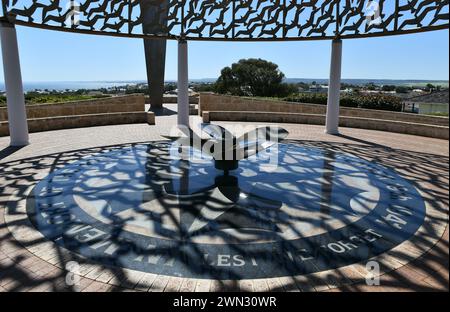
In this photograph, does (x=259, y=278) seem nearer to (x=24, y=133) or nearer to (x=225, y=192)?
(x=225, y=192)

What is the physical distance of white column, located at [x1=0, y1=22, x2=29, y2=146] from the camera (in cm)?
1236

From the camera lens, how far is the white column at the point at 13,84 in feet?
40.5

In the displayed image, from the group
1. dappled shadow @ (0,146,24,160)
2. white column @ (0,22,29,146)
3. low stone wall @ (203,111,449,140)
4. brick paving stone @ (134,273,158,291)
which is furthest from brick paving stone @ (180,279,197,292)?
low stone wall @ (203,111,449,140)

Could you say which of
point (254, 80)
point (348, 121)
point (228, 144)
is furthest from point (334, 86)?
point (254, 80)

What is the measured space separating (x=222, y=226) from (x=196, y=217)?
0.64 metres

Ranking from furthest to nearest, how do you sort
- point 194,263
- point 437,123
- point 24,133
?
point 437,123 → point 24,133 → point 194,263

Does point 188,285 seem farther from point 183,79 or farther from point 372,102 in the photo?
point 372,102

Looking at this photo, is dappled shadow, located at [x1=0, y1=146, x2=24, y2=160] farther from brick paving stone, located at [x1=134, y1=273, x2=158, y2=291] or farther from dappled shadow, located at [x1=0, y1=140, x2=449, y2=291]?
brick paving stone, located at [x1=134, y1=273, x2=158, y2=291]

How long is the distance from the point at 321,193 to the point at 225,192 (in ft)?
7.43

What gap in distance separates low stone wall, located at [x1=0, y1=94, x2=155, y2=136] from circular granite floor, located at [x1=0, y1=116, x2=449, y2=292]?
6679 millimetres

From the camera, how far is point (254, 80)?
1939 inches

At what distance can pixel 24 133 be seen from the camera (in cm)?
1334

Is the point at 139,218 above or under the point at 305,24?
under
